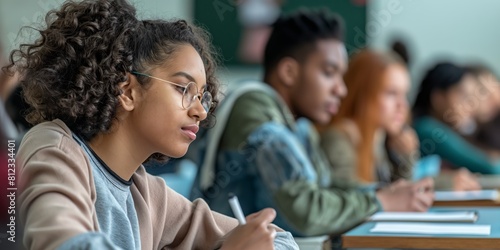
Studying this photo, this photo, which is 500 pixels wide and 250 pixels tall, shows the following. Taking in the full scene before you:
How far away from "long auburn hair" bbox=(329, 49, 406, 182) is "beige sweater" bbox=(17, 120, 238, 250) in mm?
2065

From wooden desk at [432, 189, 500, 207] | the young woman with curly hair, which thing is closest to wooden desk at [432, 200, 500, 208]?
wooden desk at [432, 189, 500, 207]

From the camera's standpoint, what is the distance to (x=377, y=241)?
1766 mm

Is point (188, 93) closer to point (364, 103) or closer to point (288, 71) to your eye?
point (288, 71)

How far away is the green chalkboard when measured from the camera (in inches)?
219

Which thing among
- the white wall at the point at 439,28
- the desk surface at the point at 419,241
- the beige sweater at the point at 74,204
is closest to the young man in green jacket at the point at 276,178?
the desk surface at the point at 419,241

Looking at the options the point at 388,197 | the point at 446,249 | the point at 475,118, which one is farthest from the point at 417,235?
the point at 475,118

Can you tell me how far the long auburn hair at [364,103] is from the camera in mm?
3438

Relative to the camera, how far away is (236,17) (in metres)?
5.67

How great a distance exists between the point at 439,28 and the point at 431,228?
393cm

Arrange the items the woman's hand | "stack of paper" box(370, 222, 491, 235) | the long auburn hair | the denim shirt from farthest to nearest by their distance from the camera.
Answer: the long auburn hair, the denim shirt, "stack of paper" box(370, 222, 491, 235), the woman's hand

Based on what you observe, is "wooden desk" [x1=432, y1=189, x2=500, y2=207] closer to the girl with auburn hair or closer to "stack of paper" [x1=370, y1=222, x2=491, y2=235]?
"stack of paper" [x1=370, y1=222, x2=491, y2=235]

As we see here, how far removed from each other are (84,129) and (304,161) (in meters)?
1.18

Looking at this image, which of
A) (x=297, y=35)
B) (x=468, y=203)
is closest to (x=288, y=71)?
(x=297, y=35)

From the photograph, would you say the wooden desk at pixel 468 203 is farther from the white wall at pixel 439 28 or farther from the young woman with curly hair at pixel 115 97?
the white wall at pixel 439 28
